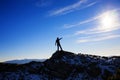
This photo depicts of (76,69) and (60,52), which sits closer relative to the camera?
(76,69)

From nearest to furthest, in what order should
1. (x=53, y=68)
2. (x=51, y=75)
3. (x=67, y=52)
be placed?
(x=51, y=75)
(x=53, y=68)
(x=67, y=52)

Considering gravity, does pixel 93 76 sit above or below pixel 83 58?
below

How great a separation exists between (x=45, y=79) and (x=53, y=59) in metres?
6.38

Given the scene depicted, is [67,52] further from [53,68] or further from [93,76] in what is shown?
[93,76]

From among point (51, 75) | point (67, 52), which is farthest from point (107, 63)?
point (51, 75)

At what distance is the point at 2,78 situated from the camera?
82.8ft

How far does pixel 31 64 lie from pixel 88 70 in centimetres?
1033

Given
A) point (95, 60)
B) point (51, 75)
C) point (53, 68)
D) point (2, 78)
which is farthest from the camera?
point (95, 60)

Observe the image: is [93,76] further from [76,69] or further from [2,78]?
[2,78]

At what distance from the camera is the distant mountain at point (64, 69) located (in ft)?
88.4

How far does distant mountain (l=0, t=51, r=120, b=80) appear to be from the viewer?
88.4ft

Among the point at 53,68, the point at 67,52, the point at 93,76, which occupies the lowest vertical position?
the point at 93,76

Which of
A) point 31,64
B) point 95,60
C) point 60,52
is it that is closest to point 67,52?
point 60,52

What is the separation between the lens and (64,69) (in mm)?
29859
